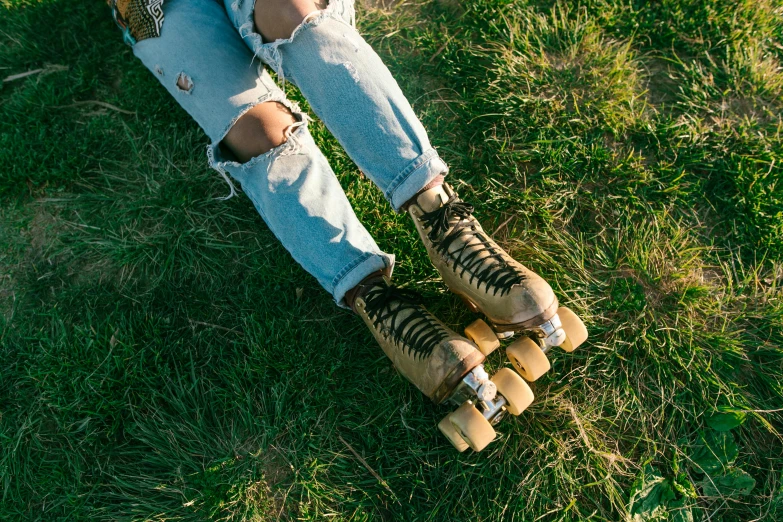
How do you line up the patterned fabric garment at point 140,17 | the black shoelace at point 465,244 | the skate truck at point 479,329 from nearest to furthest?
the skate truck at point 479,329, the black shoelace at point 465,244, the patterned fabric garment at point 140,17

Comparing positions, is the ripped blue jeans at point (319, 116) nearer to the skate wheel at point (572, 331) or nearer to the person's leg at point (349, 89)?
the person's leg at point (349, 89)

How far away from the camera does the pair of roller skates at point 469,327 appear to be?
6.81ft

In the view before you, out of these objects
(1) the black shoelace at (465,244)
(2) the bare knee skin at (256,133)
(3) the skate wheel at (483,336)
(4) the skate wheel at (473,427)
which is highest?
(2) the bare knee skin at (256,133)

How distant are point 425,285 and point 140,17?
1769 mm

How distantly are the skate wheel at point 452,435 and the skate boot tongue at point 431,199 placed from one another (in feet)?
2.88

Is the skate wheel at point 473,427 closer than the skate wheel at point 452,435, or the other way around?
the skate wheel at point 473,427

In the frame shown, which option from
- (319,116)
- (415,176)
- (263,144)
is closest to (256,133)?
(263,144)

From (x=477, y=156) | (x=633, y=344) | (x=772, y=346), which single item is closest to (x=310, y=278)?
(x=477, y=156)

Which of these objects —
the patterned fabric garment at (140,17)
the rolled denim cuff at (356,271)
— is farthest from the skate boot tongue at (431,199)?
the patterned fabric garment at (140,17)

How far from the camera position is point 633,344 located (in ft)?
8.01

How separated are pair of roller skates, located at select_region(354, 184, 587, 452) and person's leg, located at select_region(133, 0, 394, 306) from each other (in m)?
0.23

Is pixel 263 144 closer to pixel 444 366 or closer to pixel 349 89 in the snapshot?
pixel 349 89

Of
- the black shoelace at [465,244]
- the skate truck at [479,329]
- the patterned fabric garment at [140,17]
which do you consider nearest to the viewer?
the skate truck at [479,329]

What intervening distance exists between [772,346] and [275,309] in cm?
235
